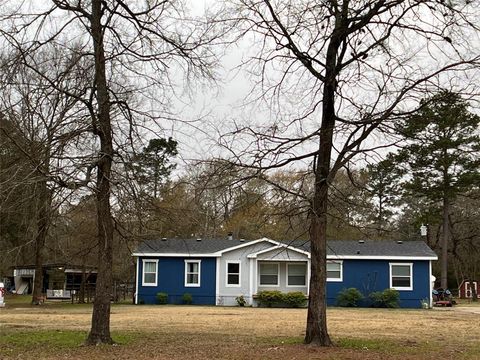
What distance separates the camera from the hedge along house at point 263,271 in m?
32.9

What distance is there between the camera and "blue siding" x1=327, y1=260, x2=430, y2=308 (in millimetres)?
32750

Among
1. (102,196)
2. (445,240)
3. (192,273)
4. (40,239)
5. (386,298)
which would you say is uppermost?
(445,240)

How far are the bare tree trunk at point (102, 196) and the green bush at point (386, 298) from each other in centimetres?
2178

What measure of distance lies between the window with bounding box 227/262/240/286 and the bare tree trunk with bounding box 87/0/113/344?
21384mm

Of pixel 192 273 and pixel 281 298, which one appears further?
pixel 192 273

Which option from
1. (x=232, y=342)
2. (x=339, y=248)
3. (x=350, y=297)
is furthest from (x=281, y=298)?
(x=232, y=342)

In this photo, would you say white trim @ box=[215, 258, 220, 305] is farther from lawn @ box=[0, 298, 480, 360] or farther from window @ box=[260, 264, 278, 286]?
lawn @ box=[0, 298, 480, 360]

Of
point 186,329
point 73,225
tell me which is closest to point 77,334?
point 186,329

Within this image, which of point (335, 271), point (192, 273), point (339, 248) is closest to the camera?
point (335, 271)

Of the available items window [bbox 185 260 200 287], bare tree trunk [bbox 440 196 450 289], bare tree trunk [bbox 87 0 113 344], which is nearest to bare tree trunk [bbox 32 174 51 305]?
bare tree trunk [bbox 87 0 113 344]

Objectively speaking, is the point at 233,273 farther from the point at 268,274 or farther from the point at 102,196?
the point at 102,196

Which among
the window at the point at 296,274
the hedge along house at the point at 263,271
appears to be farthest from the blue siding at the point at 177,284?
the window at the point at 296,274

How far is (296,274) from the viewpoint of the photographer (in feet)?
111

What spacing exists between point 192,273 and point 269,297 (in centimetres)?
458
